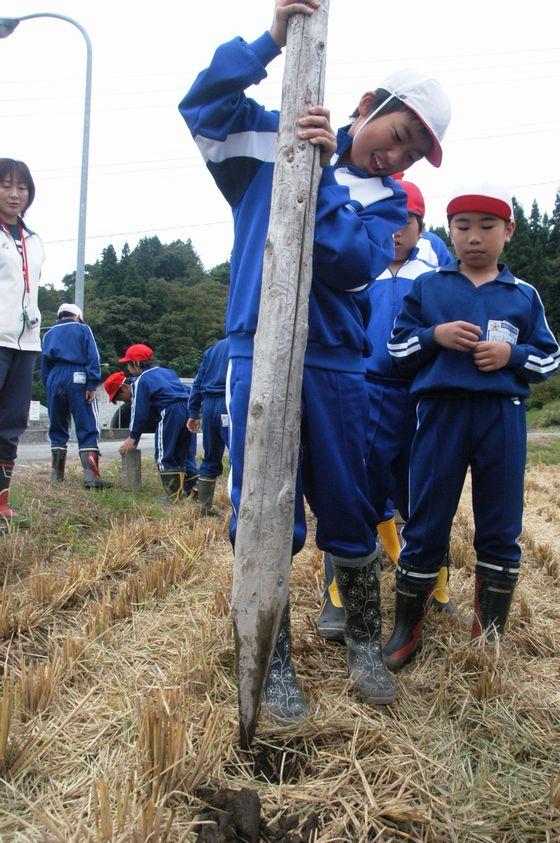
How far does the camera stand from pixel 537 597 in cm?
330

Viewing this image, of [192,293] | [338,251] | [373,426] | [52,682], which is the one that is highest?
[192,293]

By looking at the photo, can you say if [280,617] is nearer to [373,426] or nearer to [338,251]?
[338,251]

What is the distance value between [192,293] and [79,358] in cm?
5253

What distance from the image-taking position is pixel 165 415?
7184mm

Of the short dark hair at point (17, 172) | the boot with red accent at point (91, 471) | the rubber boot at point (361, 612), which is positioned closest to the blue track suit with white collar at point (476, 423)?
Result: the rubber boot at point (361, 612)

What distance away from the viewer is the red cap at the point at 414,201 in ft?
10.7

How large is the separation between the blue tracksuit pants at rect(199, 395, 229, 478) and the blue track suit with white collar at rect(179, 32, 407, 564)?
3.95 m

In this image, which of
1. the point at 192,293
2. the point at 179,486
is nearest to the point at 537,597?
the point at 179,486

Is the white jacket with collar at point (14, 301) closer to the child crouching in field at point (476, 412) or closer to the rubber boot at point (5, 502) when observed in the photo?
the rubber boot at point (5, 502)

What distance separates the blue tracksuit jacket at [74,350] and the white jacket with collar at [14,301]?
9.32 ft

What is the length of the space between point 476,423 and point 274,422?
100 centimetres

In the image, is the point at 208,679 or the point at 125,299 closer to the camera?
the point at 208,679

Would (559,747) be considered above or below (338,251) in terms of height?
below

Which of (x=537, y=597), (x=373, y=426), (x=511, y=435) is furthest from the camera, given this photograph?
(x=537, y=597)
